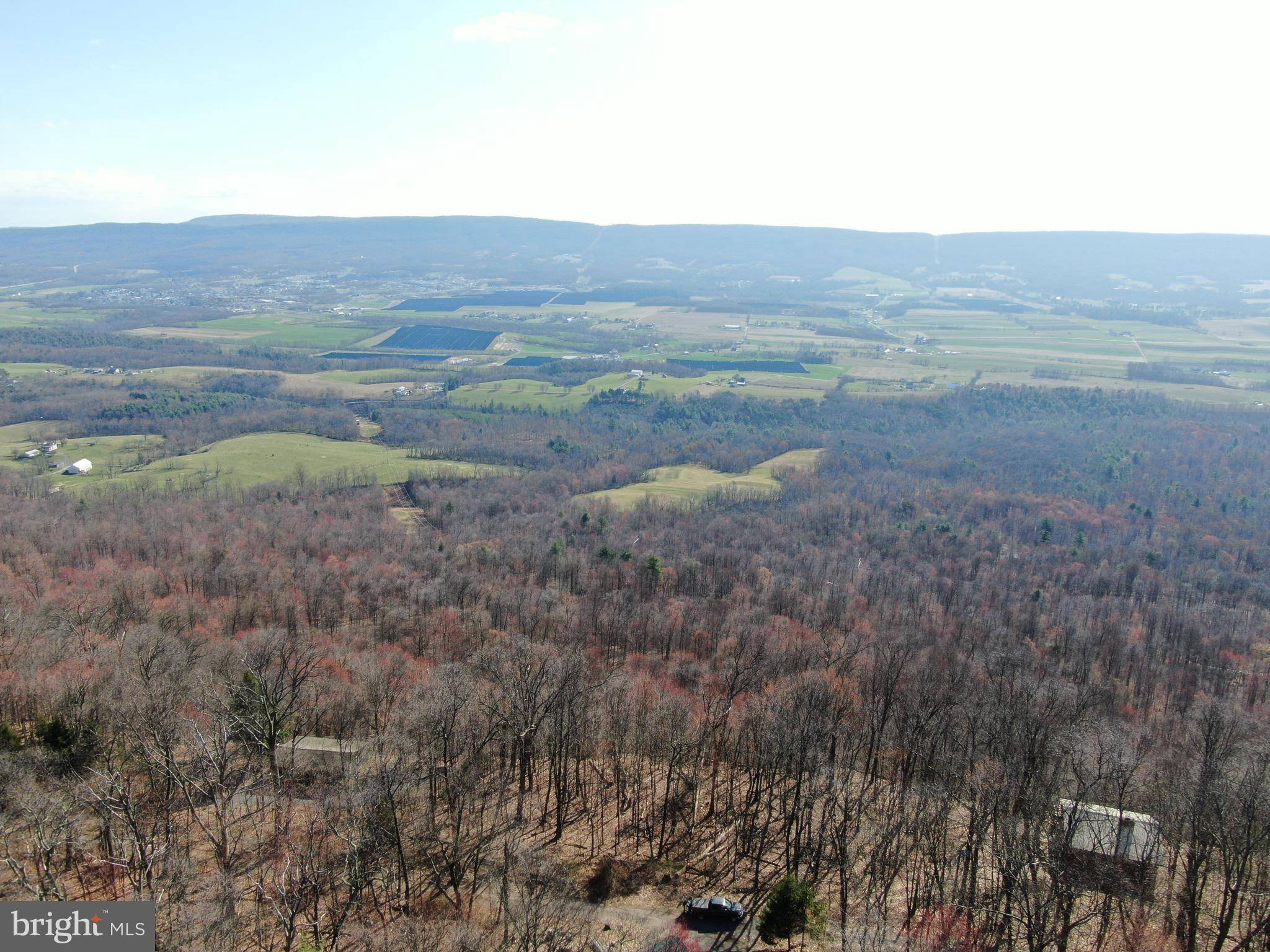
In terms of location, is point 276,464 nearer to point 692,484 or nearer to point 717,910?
point 692,484

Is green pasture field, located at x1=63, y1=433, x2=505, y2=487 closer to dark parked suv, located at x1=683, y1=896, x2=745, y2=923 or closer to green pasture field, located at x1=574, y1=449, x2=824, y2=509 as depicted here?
green pasture field, located at x1=574, y1=449, x2=824, y2=509

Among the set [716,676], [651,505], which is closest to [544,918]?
[716,676]

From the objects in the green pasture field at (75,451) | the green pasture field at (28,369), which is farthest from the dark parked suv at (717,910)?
the green pasture field at (28,369)

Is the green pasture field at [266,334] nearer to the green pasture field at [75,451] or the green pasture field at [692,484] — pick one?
the green pasture field at [75,451]

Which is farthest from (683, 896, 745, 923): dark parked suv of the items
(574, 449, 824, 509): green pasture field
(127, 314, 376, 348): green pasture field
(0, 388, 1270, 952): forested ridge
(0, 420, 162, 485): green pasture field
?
(127, 314, 376, 348): green pasture field

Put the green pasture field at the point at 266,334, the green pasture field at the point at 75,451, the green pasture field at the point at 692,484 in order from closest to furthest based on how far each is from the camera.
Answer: the green pasture field at the point at 692,484
the green pasture field at the point at 75,451
the green pasture field at the point at 266,334
